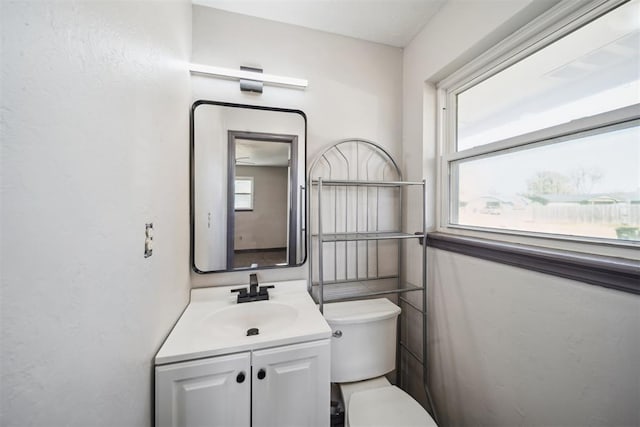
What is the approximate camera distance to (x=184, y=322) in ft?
3.18

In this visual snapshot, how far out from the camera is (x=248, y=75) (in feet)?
4.11

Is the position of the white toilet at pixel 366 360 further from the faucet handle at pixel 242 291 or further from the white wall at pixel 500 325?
the faucet handle at pixel 242 291

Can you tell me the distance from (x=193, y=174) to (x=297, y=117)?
2.17ft

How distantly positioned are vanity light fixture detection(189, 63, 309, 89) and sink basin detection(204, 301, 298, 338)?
1206 mm

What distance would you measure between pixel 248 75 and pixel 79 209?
3.68 ft

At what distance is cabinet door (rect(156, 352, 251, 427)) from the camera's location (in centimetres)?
74

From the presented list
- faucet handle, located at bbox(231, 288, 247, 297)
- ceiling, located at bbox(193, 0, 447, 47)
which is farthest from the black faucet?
ceiling, located at bbox(193, 0, 447, 47)

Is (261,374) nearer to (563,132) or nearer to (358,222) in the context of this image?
(358,222)

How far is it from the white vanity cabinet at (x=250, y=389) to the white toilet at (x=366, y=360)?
28cm

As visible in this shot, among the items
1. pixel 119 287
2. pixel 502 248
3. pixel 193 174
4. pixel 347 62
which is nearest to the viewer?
pixel 119 287

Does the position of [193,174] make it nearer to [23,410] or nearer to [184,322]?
[184,322]

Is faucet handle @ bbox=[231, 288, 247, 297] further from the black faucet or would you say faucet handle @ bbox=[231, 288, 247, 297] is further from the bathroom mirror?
the bathroom mirror

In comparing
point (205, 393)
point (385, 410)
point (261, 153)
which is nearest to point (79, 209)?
point (205, 393)

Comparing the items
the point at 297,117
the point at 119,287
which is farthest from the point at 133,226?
the point at 297,117
